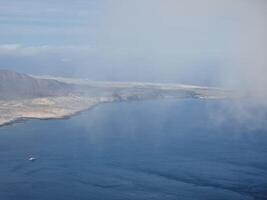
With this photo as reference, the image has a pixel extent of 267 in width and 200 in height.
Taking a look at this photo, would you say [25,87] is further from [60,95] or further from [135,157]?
[135,157]

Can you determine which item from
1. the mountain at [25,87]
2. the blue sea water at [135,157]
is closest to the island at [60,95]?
the mountain at [25,87]

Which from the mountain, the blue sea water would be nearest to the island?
the mountain

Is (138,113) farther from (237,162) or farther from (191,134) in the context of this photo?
(237,162)

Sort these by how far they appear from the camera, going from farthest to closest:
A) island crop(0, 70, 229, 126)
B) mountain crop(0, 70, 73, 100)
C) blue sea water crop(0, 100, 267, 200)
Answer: mountain crop(0, 70, 73, 100), island crop(0, 70, 229, 126), blue sea water crop(0, 100, 267, 200)

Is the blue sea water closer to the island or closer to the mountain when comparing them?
the island

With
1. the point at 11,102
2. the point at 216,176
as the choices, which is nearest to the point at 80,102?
the point at 11,102
